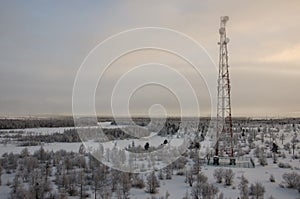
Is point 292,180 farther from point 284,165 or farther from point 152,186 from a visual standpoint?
point 152,186

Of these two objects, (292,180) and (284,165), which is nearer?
(292,180)

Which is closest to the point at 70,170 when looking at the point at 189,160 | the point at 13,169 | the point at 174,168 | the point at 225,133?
the point at 13,169

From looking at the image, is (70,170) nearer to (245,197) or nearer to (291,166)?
(245,197)

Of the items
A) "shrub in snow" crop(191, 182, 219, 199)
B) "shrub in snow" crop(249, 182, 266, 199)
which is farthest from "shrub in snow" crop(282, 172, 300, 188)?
"shrub in snow" crop(191, 182, 219, 199)

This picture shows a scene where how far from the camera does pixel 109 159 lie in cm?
2112

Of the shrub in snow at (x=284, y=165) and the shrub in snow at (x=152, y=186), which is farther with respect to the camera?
the shrub in snow at (x=284, y=165)

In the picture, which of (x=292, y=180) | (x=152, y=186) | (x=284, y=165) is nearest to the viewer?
(x=152, y=186)

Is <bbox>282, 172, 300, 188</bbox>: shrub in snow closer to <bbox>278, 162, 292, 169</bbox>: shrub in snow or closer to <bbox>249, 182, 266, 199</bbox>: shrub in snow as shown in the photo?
<bbox>249, 182, 266, 199</bbox>: shrub in snow

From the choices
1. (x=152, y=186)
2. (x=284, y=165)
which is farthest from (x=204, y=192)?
(x=284, y=165)

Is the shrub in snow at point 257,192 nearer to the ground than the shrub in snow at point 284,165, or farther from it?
nearer to the ground

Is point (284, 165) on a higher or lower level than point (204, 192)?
higher

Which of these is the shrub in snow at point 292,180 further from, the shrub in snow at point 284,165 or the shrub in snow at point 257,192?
the shrub in snow at point 284,165

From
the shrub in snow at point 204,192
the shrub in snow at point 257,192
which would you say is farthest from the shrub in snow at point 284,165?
the shrub in snow at point 204,192

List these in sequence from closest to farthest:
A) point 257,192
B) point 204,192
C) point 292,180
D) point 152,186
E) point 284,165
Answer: point 204,192 → point 257,192 → point 152,186 → point 292,180 → point 284,165
